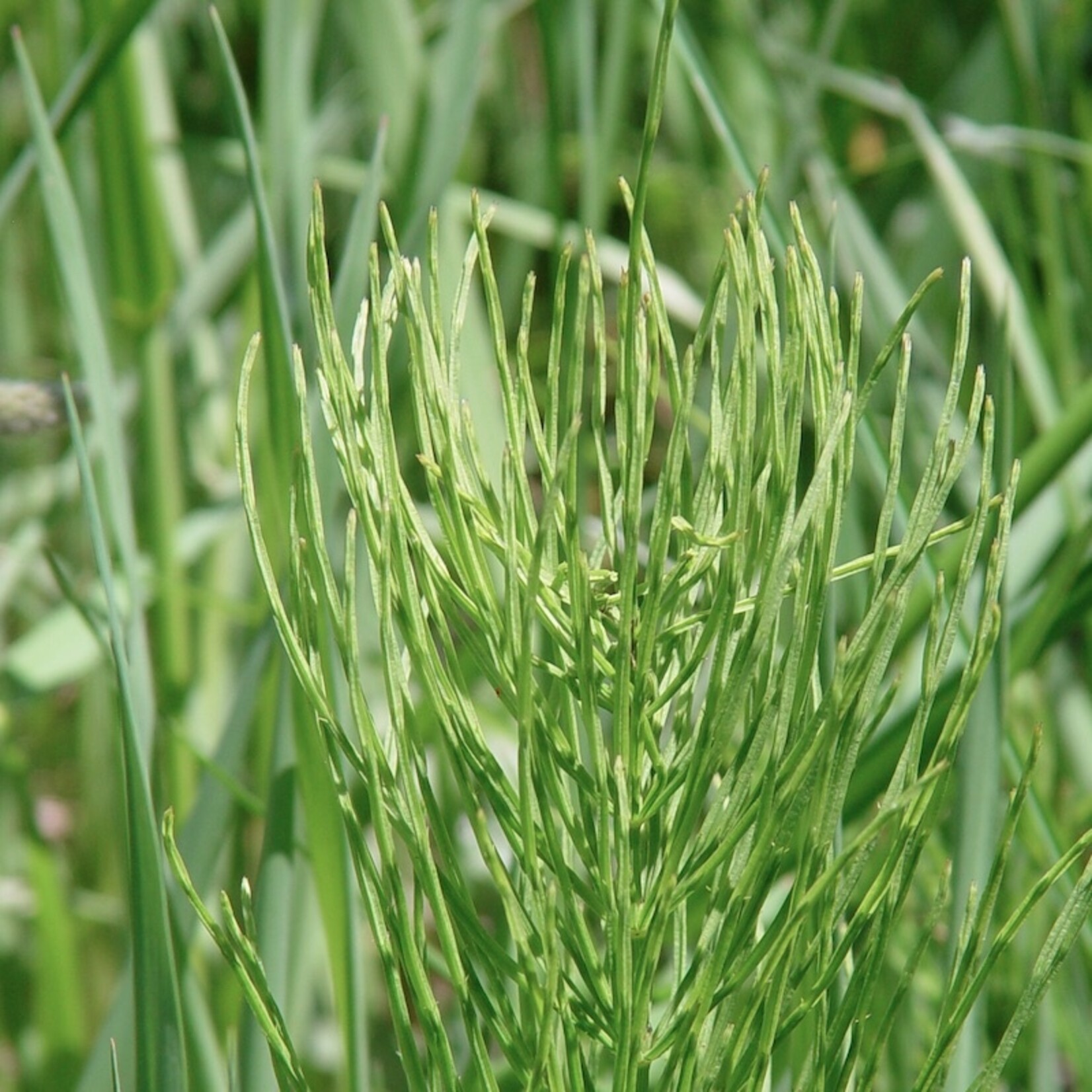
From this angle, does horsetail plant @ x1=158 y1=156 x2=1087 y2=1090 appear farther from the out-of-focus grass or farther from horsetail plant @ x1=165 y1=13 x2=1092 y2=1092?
Answer: the out-of-focus grass

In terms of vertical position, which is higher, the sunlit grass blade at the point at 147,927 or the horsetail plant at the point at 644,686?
the horsetail plant at the point at 644,686

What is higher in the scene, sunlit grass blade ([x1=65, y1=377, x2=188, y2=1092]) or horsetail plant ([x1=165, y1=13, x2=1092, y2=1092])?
horsetail plant ([x1=165, y1=13, x2=1092, y2=1092])

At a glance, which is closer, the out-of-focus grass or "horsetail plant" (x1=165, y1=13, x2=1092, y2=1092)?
"horsetail plant" (x1=165, y1=13, x2=1092, y2=1092)

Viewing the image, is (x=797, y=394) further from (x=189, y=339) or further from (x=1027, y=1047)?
(x=189, y=339)

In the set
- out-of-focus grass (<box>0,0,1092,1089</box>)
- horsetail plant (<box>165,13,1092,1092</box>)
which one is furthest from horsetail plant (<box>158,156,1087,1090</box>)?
out-of-focus grass (<box>0,0,1092,1089</box>)

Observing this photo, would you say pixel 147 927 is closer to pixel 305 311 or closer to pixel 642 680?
pixel 642 680

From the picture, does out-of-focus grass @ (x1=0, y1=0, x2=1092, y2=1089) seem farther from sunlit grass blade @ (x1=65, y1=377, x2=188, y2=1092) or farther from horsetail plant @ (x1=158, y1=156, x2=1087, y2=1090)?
horsetail plant @ (x1=158, y1=156, x2=1087, y2=1090)

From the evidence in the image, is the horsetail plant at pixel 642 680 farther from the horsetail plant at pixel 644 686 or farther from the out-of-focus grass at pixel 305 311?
the out-of-focus grass at pixel 305 311

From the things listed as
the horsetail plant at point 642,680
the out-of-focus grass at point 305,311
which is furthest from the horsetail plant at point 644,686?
the out-of-focus grass at point 305,311
